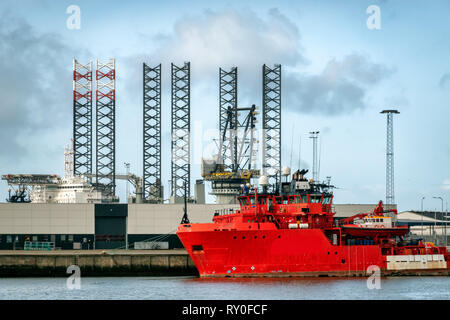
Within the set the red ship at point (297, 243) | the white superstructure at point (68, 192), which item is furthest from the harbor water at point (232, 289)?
the white superstructure at point (68, 192)

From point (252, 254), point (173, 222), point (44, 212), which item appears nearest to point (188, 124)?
point (173, 222)

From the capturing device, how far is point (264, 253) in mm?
48406

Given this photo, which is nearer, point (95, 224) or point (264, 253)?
point (264, 253)

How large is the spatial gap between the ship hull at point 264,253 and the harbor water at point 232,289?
0.92m

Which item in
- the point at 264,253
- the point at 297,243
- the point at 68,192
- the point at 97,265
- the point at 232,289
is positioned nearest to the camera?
the point at 232,289

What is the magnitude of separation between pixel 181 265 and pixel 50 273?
9686 mm

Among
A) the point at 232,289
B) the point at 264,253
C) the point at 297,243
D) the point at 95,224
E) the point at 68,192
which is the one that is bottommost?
A: the point at 232,289

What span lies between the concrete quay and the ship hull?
7.29 meters

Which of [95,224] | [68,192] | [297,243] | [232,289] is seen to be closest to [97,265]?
[297,243]

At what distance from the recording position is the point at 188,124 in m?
84.1

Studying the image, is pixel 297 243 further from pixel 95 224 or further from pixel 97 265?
pixel 95 224

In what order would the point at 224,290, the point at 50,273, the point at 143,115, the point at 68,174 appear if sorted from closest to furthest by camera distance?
1. the point at 224,290
2. the point at 50,273
3. the point at 143,115
4. the point at 68,174

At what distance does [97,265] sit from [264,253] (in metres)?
14.3

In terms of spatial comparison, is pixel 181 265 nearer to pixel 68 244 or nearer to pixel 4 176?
pixel 68 244
